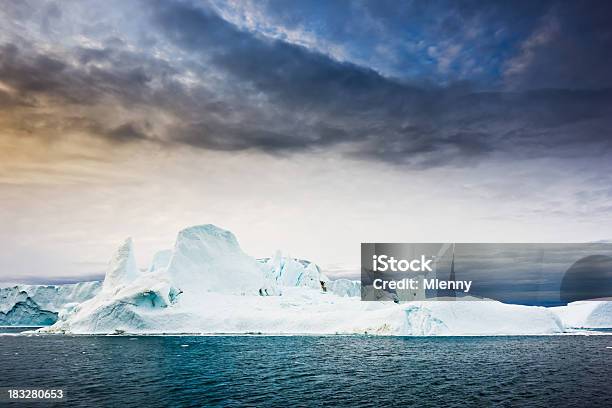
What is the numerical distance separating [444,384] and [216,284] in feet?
185

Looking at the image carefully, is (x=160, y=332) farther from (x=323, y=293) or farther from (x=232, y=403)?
(x=232, y=403)

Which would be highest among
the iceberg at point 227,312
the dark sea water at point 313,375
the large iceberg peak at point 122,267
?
the large iceberg peak at point 122,267

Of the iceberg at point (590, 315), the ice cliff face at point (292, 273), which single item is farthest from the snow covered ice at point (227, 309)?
the iceberg at point (590, 315)


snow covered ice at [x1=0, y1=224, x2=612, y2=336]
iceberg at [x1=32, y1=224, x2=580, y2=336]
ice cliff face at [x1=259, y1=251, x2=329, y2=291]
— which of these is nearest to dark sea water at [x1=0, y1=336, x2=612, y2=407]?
iceberg at [x1=32, y1=224, x2=580, y2=336]

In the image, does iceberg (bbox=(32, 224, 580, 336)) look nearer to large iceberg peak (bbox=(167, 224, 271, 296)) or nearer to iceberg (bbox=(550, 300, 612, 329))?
large iceberg peak (bbox=(167, 224, 271, 296))

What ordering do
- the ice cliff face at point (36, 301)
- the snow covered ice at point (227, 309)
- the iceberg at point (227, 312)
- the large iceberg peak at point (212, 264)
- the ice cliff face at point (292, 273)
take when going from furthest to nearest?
1. the ice cliff face at point (36, 301)
2. the ice cliff face at point (292, 273)
3. the large iceberg peak at point (212, 264)
4. the snow covered ice at point (227, 309)
5. the iceberg at point (227, 312)

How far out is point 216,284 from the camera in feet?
255

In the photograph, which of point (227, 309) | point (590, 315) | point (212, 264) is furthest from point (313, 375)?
point (590, 315)

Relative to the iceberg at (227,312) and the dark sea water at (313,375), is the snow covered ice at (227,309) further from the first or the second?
the dark sea water at (313,375)

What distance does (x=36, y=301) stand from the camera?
385 ft

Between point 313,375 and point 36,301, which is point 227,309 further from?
point 36,301

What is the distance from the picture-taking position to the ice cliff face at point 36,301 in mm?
114812

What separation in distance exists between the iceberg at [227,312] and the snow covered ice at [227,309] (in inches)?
5.3

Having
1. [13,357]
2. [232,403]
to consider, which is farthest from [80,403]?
[13,357]
